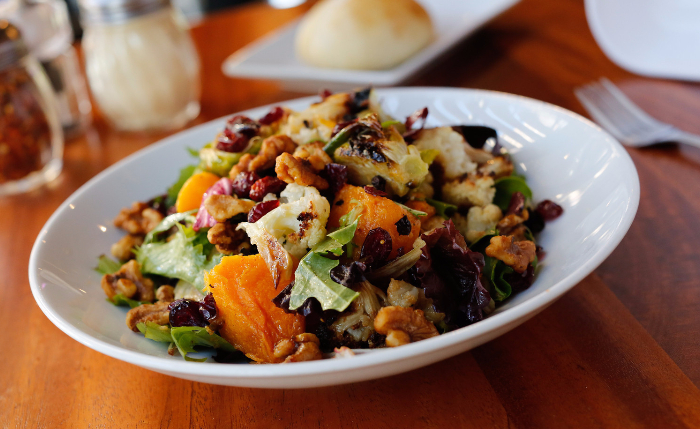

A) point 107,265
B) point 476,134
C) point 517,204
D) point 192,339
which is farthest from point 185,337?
point 476,134

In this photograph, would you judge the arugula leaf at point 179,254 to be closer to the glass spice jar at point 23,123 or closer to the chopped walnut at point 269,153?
the chopped walnut at point 269,153

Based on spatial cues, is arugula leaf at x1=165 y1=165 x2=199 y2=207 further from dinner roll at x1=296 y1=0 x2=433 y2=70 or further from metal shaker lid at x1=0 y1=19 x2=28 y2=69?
dinner roll at x1=296 y1=0 x2=433 y2=70

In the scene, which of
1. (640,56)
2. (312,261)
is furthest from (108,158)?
(640,56)

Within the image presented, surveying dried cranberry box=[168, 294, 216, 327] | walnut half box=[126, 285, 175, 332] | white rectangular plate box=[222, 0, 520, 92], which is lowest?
white rectangular plate box=[222, 0, 520, 92]

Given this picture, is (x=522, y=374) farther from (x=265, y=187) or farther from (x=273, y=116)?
(x=273, y=116)

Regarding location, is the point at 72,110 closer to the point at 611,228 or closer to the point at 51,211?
the point at 51,211

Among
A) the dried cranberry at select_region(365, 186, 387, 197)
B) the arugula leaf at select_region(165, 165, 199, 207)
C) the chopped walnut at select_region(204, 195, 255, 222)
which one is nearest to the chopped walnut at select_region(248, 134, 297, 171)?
the chopped walnut at select_region(204, 195, 255, 222)
